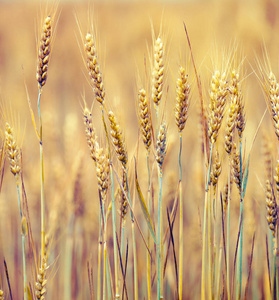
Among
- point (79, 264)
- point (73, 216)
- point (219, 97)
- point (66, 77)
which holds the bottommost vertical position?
point (79, 264)

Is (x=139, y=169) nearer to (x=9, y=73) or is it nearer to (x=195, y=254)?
(x=195, y=254)

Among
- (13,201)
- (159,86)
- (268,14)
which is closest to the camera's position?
(159,86)

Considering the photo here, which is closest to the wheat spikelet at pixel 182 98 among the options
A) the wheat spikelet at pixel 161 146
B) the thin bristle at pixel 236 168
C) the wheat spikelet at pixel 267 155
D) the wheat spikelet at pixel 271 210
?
the wheat spikelet at pixel 161 146

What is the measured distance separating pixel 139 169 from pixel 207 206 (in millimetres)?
445

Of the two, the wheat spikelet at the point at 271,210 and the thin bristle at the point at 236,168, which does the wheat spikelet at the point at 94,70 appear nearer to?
the thin bristle at the point at 236,168

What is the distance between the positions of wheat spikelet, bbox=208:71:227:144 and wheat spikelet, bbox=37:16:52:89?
38 cm

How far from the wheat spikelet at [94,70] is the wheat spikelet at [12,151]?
228 millimetres

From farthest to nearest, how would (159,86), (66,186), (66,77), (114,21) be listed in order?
1. (114,21)
2. (66,77)
3. (66,186)
4. (159,86)

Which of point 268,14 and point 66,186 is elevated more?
point 268,14

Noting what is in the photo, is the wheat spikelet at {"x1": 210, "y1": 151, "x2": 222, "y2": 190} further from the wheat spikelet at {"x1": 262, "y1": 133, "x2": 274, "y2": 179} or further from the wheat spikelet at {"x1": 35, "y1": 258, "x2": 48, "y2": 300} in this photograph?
the wheat spikelet at {"x1": 35, "y1": 258, "x2": 48, "y2": 300}

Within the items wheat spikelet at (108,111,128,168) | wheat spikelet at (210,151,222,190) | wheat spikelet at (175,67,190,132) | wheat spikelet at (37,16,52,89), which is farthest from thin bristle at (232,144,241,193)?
wheat spikelet at (37,16,52,89)

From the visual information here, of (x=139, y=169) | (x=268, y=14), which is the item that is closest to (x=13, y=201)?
(x=139, y=169)

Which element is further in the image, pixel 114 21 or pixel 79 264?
pixel 114 21

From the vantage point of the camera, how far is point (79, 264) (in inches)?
61.8
